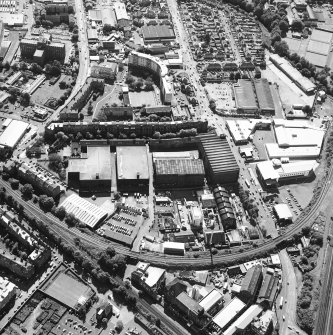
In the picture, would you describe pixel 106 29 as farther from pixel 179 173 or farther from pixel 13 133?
pixel 179 173

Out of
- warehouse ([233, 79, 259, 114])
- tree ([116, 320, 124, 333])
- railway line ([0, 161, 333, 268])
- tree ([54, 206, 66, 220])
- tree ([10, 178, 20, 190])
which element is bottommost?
tree ([116, 320, 124, 333])

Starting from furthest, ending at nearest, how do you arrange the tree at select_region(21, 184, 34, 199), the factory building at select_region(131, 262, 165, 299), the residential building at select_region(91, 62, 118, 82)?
the residential building at select_region(91, 62, 118, 82) → the tree at select_region(21, 184, 34, 199) → the factory building at select_region(131, 262, 165, 299)

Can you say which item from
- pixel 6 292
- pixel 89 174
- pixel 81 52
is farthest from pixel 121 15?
pixel 6 292

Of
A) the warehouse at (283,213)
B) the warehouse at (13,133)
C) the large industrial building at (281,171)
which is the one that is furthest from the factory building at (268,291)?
the warehouse at (13,133)

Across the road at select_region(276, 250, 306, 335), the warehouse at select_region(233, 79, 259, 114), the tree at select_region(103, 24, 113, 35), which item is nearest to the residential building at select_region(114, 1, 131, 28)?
the tree at select_region(103, 24, 113, 35)

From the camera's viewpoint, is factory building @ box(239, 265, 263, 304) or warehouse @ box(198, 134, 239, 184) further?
warehouse @ box(198, 134, 239, 184)

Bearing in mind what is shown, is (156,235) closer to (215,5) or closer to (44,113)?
(44,113)

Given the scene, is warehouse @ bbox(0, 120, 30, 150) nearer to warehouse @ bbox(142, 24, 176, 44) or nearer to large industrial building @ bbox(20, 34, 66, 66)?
large industrial building @ bbox(20, 34, 66, 66)
